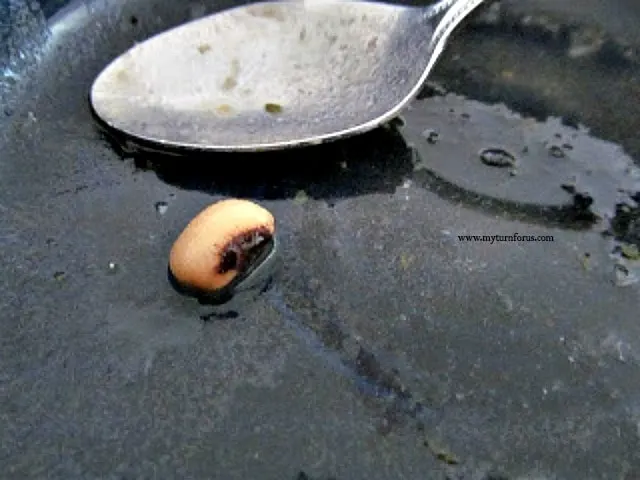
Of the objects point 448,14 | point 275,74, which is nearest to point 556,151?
point 448,14

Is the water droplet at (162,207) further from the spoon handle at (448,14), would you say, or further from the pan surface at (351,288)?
the spoon handle at (448,14)

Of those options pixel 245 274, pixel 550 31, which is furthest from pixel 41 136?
pixel 550 31

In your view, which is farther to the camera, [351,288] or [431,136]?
[431,136]

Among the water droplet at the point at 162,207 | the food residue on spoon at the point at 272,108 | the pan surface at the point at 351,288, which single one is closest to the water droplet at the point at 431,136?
the pan surface at the point at 351,288

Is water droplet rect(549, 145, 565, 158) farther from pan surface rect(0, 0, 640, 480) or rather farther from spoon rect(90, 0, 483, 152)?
spoon rect(90, 0, 483, 152)

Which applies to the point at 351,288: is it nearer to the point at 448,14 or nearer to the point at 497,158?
the point at 497,158

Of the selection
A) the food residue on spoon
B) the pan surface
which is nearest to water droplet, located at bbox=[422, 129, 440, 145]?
the pan surface

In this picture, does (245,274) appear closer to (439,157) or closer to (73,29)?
(439,157)
